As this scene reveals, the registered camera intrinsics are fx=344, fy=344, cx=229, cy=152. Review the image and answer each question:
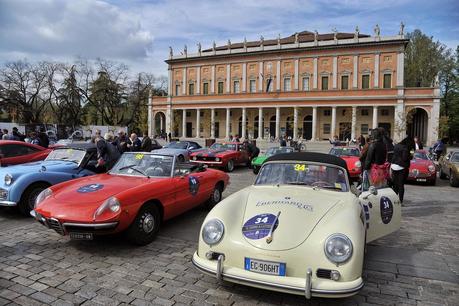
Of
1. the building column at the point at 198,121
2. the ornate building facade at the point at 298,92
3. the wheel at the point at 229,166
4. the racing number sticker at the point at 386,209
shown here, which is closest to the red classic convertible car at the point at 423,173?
the wheel at the point at 229,166

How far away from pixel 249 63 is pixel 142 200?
59365 millimetres

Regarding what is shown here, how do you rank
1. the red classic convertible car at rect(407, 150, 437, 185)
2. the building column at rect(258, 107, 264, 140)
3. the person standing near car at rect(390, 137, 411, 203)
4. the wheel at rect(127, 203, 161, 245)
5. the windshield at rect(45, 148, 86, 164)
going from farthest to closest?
the building column at rect(258, 107, 264, 140)
the red classic convertible car at rect(407, 150, 437, 185)
the windshield at rect(45, 148, 86, 164)
the person standing near car at rect(390, 137, 411, 203)
the wheel at rect(127, 203, 161, 245)

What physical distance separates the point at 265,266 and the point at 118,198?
2.50 m

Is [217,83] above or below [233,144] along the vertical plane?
above

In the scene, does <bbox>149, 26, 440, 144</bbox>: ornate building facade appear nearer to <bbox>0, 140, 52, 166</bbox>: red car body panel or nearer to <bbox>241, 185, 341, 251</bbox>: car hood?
<bbox>0, 140, 52, 166</bbox>: red car body panel

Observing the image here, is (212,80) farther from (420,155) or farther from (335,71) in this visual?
(420,155)

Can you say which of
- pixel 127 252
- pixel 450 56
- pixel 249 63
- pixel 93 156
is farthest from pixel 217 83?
pixel 127 252

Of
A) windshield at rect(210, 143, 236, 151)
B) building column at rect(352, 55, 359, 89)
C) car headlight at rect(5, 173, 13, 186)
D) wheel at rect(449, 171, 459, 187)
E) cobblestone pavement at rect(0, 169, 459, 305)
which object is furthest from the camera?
building column at rect(352, 55, 359, 89)

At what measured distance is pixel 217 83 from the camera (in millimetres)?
65062

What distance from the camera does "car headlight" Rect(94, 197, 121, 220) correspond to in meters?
4.75

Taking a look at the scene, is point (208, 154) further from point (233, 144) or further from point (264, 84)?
point (264, 84)

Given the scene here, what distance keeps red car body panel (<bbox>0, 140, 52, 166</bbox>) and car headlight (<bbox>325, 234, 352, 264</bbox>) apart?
380 inches

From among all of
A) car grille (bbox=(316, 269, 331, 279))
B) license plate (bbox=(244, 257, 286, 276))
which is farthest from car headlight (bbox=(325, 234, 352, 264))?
license plate (bbox=(244, 257, 286, 276))

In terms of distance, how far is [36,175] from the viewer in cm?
707
